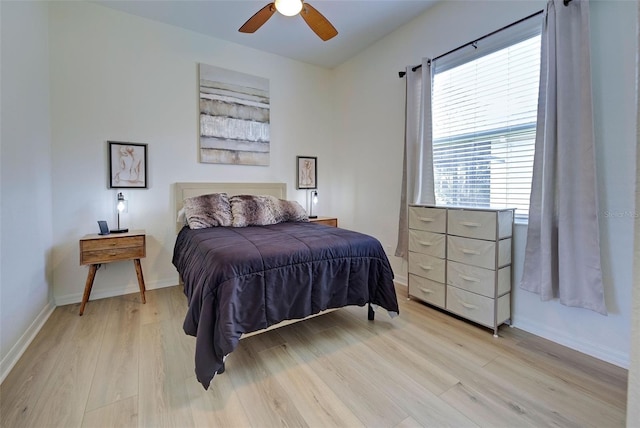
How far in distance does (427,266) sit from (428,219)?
17.4 inches

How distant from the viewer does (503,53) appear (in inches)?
96.7

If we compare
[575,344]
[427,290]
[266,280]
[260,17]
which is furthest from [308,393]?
[260,17]

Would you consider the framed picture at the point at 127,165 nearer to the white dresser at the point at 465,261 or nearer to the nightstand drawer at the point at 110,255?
the nightstand drawer at the point at 110,255

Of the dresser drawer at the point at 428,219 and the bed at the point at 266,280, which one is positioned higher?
the dresser drawer at the point at 428,219

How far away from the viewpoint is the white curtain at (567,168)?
1.88 meters

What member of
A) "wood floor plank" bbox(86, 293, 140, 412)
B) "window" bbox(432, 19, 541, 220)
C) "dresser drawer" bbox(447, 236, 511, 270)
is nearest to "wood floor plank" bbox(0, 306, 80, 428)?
"wood floor plank" bbox(86, 293, 140, 412)

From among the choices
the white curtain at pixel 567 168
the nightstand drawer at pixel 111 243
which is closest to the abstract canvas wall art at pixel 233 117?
the nightstand drawer at pixel 111 243

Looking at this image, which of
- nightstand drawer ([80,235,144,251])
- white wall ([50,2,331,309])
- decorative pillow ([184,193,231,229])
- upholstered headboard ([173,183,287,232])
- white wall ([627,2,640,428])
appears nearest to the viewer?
white wall ([627,2,640,428])

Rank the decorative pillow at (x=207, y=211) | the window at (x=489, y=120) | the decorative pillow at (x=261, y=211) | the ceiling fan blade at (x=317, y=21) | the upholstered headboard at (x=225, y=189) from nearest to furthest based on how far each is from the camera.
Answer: the ceiling fan blade at (x=317, y=21)
the window at (x=489, y=120)
the decorative pillow at (x=207, y=211)
the decorative pillow at (x=261, y=211)
the upholstered headboard at (x=225, y=189)

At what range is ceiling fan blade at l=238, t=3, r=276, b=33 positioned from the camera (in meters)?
2.21

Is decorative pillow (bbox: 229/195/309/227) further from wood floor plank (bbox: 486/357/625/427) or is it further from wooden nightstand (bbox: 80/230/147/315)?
wood floor plank (bbox: 486/357/625/427)

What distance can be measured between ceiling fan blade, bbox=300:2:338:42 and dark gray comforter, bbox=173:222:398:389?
1698mm

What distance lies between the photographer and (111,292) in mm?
3049

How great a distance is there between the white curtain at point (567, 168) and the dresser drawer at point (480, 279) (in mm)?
236
